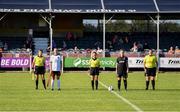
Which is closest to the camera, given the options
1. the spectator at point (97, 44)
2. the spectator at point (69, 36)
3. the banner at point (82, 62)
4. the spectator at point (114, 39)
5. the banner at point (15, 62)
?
the banner at point (15, 62)

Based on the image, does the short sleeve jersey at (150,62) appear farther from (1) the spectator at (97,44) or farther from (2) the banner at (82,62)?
(1) the spectator at (97,44)

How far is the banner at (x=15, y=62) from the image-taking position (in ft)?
145

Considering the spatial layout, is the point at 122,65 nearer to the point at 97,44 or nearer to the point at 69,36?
the point at 97,44

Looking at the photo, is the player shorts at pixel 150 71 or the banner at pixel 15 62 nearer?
the player shorts at pixel 150 71

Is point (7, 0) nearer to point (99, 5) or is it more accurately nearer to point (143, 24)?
point (99, 5)

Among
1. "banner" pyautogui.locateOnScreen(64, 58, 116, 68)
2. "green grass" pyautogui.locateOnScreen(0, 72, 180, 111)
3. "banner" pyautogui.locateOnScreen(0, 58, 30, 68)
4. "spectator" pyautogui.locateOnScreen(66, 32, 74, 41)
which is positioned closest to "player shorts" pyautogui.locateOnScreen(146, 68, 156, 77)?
"green grass" pyautogui.locateOnScreen(0, 72, 180, 111)

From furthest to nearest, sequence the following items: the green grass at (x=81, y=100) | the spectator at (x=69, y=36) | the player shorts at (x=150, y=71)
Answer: the spectator at (x=69, y=36)
the player shorts at (x=150, y=71)
the green grass at (x=81, y=100)

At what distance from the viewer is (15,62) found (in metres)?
44.4

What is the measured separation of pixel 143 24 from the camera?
59.0m

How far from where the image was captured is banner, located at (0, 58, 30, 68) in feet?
145

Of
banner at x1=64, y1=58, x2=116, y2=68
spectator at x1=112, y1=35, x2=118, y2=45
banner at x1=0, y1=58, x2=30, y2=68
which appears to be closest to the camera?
banner at x1=0, y1=58, x2=30, y2=68

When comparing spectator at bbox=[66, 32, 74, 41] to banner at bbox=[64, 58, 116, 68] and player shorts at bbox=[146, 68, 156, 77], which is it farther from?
player shorts at bbox=[146, 68, 156, 77]

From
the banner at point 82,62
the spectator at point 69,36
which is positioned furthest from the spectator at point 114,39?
the banner at point 82,62

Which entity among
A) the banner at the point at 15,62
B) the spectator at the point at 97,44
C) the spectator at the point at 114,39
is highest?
the spectator at the point at 114,39
